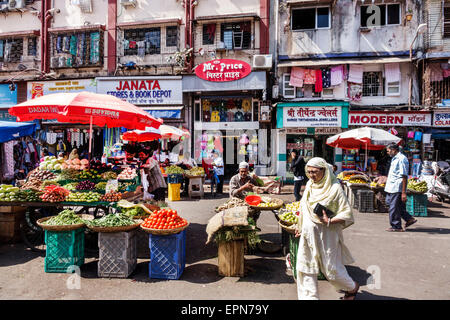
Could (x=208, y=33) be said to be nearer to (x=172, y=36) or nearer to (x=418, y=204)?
(x=172, y=36)

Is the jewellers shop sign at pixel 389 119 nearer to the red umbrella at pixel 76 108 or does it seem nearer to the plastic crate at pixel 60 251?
the red umbrella at pixel 76 108

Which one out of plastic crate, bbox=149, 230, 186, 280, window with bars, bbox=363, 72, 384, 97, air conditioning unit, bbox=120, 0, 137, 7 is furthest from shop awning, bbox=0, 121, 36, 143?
window with bars, bbox=363, 72, 384, 97

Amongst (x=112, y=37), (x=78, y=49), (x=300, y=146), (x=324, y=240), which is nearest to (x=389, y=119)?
(x=300, y=146)

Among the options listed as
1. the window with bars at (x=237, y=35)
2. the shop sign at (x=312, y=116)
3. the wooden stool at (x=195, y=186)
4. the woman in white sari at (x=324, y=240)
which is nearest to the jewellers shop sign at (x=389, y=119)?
the shop sign at (x=312, y=116)

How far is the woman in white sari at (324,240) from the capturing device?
3359 millimetres

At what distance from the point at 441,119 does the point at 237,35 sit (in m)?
11.4

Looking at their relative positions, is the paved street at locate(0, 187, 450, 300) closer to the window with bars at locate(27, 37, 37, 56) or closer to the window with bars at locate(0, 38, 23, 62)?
the window with bars at locate(27, 37, 37, 56)

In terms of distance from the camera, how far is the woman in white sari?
3.36m

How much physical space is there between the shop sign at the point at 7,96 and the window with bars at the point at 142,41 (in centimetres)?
769

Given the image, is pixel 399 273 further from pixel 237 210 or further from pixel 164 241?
pixel 164 241

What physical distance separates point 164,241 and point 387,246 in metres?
4.72

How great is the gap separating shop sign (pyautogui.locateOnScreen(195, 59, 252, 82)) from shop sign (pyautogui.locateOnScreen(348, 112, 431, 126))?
6008mm

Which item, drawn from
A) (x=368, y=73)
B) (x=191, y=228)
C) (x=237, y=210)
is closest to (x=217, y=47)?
(x=368, y=73)

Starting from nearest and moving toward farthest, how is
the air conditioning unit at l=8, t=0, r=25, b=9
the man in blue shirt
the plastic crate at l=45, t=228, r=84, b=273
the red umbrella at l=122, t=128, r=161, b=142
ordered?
the plastic crate at l=45, t=228, r=84, b=273 < the man in blue shirt < the red umbrella at l=122, t=128, r=161, b=142 < the air conditioning unit at l=8, t=0, r=25, b=9
